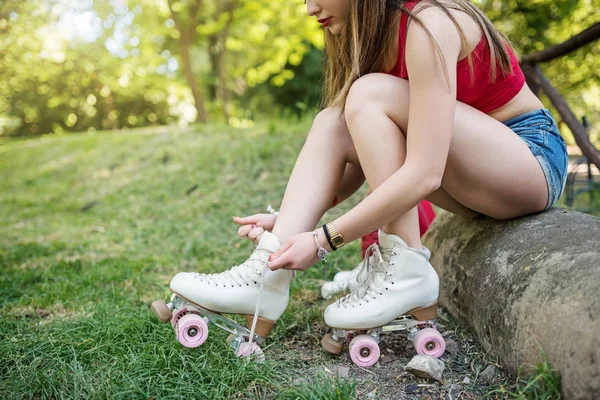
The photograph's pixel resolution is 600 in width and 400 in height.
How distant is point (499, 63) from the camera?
1.44m

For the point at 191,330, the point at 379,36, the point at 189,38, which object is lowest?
the point at 189,38

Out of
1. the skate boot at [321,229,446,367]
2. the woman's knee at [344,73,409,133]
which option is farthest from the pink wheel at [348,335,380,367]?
the woman's knee at [344,73,409,133]

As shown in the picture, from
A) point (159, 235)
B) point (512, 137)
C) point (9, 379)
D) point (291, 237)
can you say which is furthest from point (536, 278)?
point (159, 235)

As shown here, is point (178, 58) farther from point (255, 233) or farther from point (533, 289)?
point (533, 289)

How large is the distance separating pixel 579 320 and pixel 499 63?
2.43ft

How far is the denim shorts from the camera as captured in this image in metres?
1.46

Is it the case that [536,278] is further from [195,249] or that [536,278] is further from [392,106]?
[195,249]

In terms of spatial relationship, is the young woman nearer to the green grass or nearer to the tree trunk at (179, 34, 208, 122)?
the green grass

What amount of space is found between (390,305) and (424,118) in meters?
0.50

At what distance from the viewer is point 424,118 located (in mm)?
1253

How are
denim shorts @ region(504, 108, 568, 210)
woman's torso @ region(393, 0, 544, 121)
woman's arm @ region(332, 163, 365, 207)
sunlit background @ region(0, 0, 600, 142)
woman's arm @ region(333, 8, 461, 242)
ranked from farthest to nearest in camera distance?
sunlit background @ region(0, 0, 600, 142)
woman's arm @ region(332, 163, 365, 207)
denim shorts @ region(504, 108, 568, 210)
woman's torso @ region(393, 0, 544, 121)
woman's arm @ region(333, 8, 461, 242)

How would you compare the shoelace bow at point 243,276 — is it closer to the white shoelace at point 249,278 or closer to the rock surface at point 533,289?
the white shoelace at point 249,278

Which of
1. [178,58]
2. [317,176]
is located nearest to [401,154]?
[317,176]

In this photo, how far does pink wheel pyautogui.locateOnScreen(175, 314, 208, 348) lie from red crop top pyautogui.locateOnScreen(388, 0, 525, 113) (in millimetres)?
905
